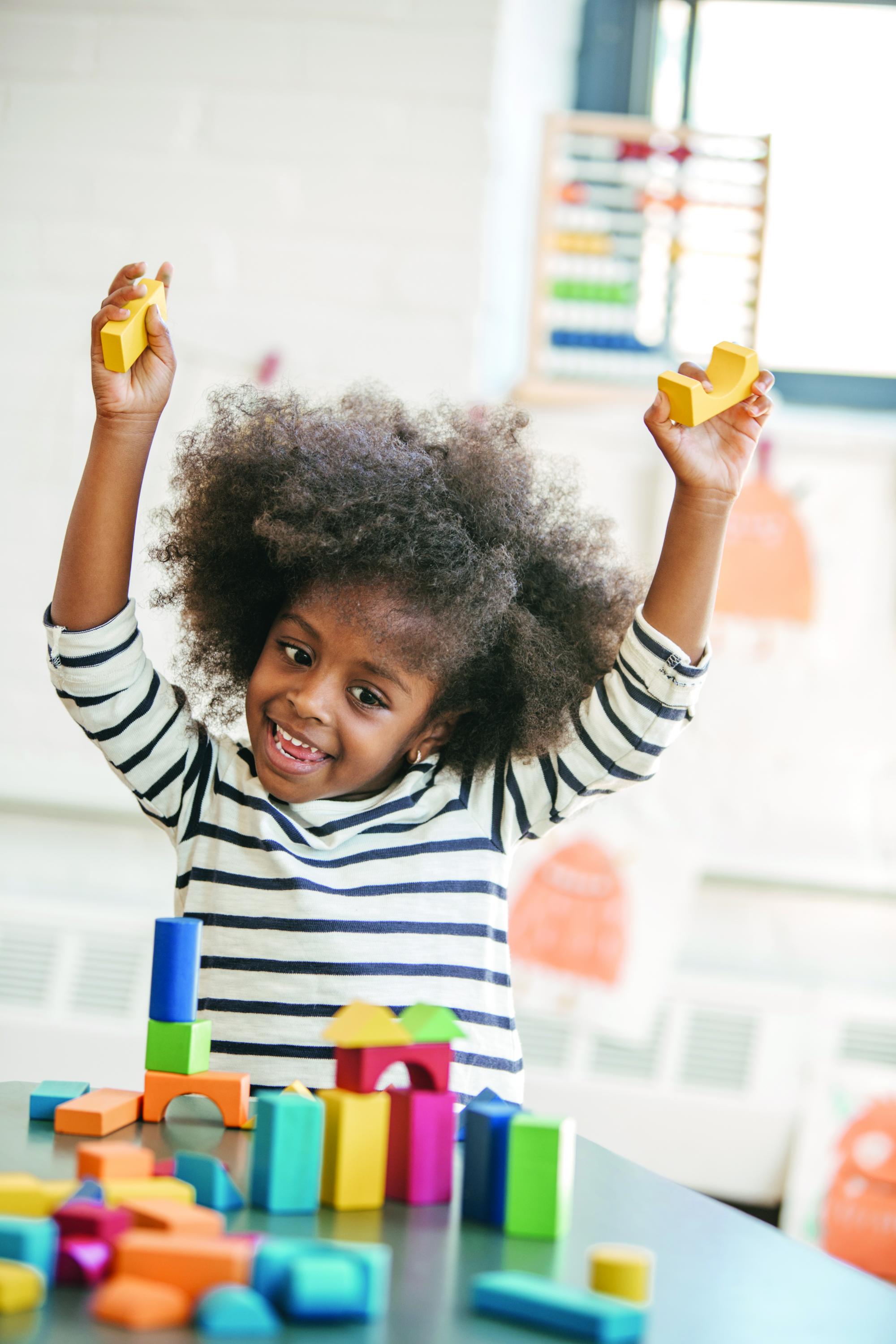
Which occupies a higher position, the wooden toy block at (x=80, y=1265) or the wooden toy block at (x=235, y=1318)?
the wooden toy block at (x=235, y=1318)

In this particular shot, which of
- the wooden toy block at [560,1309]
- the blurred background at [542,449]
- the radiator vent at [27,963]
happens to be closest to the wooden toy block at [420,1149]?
the wooden toy block at [560,1309]

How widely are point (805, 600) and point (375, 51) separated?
35.4 inches

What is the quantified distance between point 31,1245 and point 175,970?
220 millimetres

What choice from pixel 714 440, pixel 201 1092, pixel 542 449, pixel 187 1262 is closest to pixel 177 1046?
pixel 201 1092

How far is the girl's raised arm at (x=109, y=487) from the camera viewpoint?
818mm

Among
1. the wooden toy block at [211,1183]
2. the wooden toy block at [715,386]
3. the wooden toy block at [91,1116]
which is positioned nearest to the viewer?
the wooden toy block at [211,1183]

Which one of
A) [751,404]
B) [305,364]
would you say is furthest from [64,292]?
[751,404]

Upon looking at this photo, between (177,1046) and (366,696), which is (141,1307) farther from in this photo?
(366,696)

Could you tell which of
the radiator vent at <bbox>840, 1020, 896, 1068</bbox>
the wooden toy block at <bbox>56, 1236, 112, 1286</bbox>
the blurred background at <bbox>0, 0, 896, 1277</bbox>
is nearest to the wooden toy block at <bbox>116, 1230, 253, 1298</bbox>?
the wooden toy block at <bbox>56, 1236, 112, 1286</bbox>

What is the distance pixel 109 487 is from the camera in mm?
824

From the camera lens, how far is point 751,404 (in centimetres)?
79

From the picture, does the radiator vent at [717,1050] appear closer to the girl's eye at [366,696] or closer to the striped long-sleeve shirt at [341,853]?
the striped long-sleeve shirt at [341,853]

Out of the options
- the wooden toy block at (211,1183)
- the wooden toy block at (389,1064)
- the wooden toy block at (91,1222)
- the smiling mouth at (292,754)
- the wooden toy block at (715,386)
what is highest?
the wooden toy block at (715,386)

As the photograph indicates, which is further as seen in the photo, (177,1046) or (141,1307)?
(177,1046)
